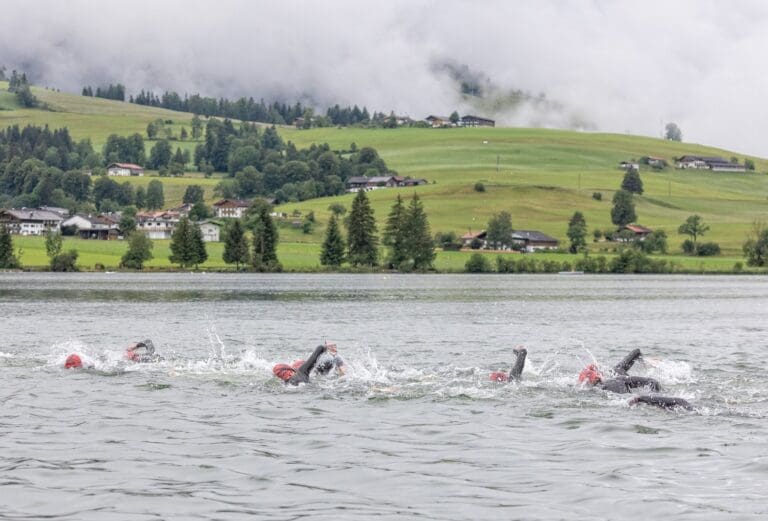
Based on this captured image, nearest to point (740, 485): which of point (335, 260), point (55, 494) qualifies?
point (55, 494)

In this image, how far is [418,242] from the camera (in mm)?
192875

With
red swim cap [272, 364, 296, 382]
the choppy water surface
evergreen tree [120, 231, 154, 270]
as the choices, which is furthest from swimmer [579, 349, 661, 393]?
evergreen tree [120, 231, 154, 270]

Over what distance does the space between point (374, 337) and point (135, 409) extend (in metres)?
29.3

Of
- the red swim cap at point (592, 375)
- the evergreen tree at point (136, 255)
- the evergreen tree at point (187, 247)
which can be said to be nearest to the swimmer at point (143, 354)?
the red swim cap at point (592, 375)

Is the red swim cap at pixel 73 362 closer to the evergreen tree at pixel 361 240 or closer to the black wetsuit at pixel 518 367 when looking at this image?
the black wetsuit at pixel 518 367

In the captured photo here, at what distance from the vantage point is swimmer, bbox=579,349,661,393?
111 ft

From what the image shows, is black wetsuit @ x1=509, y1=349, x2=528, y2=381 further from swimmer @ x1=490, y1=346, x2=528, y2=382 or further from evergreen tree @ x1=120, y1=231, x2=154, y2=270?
evergreen tree @ x1=120, y1=231, x2=154, y2=270

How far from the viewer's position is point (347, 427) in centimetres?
2970

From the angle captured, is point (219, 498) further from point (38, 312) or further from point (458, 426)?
point (38, 312)

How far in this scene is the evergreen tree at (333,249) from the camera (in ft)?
636

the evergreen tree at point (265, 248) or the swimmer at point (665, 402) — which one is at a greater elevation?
the evergreen tree at point (265, 248)

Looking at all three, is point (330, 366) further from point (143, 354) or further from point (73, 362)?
point (73, 362)

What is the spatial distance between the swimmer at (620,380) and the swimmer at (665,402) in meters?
1.57

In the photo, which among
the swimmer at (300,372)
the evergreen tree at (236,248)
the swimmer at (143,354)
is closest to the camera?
the swimmer at (300,372)
